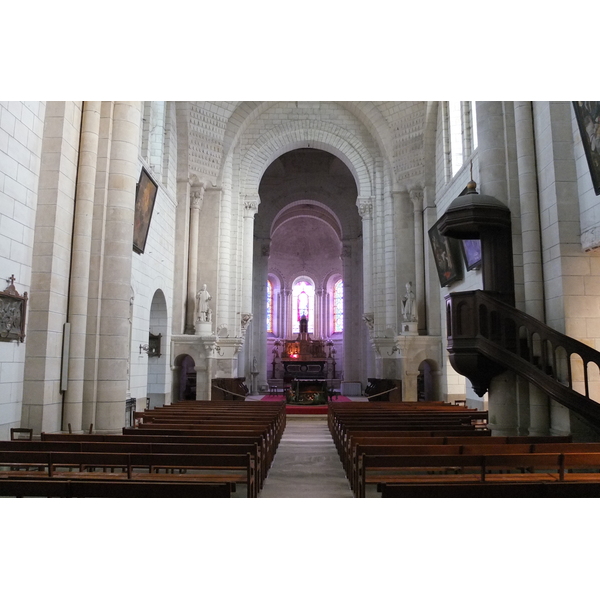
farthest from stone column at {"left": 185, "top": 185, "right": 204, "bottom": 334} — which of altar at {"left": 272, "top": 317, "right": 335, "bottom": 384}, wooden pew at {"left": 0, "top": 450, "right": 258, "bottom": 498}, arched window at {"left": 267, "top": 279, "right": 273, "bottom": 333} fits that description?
arched window at {"left": 267, "top": 279, "right": 273, "bottom": 333}

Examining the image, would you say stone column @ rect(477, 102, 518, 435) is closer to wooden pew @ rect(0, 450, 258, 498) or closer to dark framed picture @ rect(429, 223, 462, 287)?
dark framed picture @ rect(429, 223, 462, 287)

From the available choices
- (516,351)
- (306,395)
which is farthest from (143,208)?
(306,395)

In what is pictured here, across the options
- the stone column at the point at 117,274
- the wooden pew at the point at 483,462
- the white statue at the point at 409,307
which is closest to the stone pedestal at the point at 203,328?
the white statue at the point at 409,307

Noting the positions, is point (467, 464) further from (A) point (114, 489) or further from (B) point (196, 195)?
(B) point (196, 195)

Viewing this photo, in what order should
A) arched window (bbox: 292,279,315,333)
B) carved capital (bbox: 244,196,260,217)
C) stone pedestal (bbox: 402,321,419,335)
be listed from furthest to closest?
arched window (bbox: 292,279,315,333) → carved capital (bbox: 244,196,260,217) → stone pedestal (bbox: 402,321,419,335)

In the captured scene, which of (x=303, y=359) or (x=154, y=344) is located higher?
(x=154, y=344)

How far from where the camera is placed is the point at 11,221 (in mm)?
7547

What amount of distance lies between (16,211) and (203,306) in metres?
9.32

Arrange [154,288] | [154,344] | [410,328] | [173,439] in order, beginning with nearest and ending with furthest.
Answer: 1. [173,439]
2. [154,288]
3. [154,344]
4. [410,328]

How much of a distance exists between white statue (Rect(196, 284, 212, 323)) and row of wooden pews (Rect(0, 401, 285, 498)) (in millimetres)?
8205

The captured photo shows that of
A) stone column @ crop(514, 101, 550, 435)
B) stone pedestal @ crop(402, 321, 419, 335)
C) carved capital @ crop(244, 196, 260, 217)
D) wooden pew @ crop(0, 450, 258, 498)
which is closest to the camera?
wooden pew @ crop(0, 450, 258, 498)

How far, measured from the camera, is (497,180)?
950 centimetres

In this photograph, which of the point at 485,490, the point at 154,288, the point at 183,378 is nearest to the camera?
the point at 485,490

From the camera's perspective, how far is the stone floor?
249 inches
